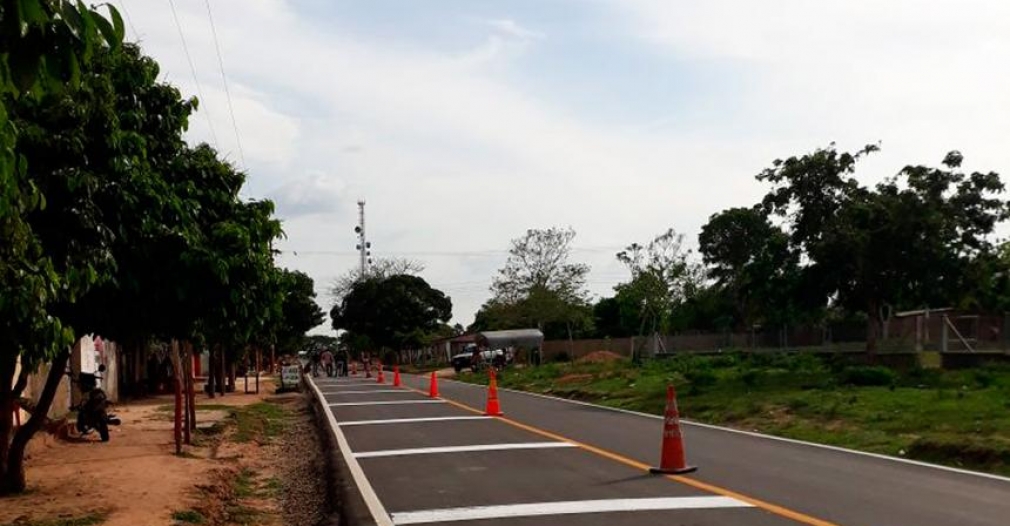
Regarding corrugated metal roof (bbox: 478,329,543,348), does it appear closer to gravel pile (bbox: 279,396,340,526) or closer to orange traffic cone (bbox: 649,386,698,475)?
gravel pile (bbox: 279,396,340,526)

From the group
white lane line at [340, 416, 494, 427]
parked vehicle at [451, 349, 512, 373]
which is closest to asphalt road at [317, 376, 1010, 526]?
white lane line at [340, 416, 494, 427]

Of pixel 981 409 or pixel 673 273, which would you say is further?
pixel 673 273

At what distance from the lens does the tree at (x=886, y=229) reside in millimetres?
30797

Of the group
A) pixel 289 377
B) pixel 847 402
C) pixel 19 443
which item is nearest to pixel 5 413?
pixel 19 443

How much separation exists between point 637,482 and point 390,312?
259 feet

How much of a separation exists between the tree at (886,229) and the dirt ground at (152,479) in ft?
59.1

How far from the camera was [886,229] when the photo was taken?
30797 mm

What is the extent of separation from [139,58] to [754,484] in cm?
862

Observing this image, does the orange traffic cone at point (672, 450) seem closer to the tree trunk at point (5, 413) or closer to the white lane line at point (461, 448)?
the white lane line at point (461, 448)

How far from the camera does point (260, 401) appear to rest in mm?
36719

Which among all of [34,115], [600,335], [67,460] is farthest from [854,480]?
[600,335]

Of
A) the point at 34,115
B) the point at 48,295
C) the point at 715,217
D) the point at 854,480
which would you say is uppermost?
the point at 715,217

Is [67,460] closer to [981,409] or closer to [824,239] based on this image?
[981,409]

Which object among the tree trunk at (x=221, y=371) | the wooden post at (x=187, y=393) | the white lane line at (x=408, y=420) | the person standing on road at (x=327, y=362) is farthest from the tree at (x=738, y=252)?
the wooden post at (x=187, y=393)
